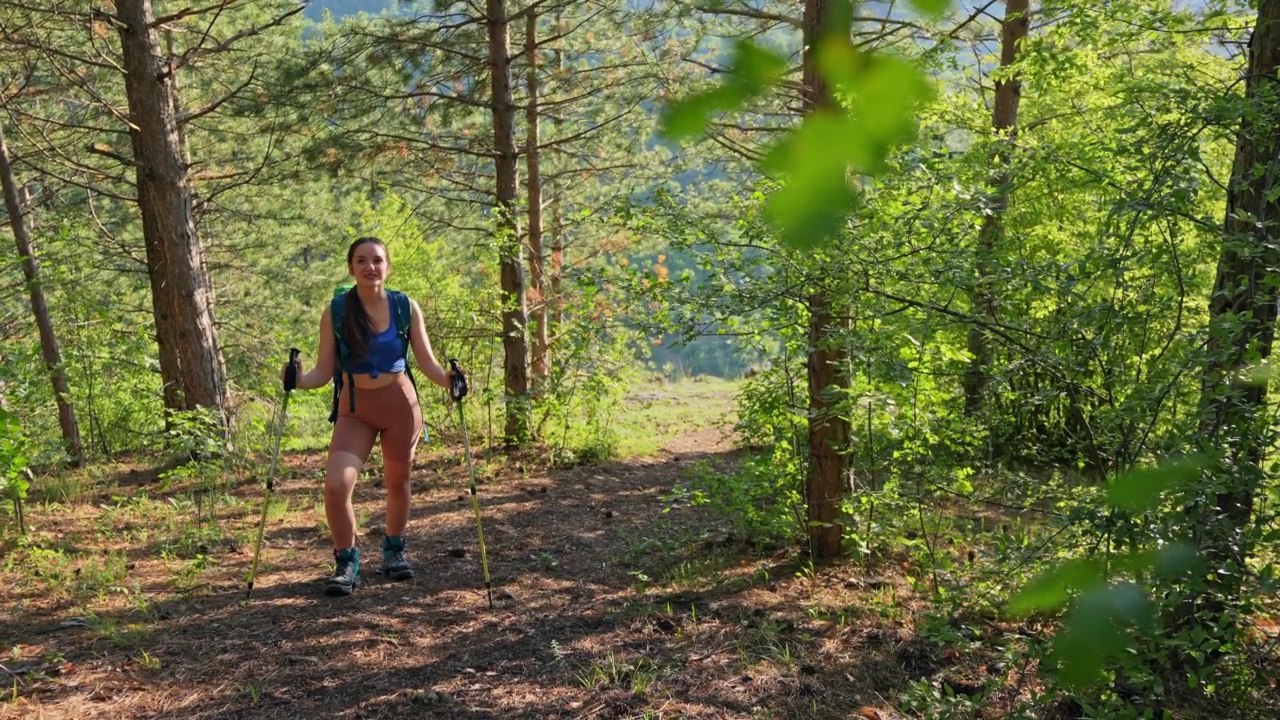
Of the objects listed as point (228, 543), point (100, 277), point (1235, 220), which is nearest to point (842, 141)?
point (1235, 220)

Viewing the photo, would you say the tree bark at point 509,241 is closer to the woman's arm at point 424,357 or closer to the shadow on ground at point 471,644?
the woman's arm at point 424,357

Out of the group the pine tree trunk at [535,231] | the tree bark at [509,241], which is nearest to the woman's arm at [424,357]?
the tree bark at [509,241]

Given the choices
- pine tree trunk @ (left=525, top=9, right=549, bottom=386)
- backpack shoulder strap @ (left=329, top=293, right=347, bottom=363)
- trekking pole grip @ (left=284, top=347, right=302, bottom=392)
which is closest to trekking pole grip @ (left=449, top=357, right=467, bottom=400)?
backpack shoulder strap @ (left=329, top=293, right=347, bottom=363)

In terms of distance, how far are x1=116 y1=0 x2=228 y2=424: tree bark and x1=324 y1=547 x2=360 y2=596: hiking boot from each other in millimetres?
3283

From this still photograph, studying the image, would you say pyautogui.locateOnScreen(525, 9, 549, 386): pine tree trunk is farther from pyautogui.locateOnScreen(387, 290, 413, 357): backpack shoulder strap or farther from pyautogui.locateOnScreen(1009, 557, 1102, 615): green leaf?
pyautogui.locateOnScreen(1009, 557, 1102, 615): green leaf

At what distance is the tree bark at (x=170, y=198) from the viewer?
699 cm

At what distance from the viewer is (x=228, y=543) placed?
528 centimetres

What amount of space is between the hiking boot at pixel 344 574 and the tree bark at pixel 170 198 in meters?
3.28

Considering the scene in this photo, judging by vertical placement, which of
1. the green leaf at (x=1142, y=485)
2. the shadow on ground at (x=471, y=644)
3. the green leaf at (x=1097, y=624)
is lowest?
the shadow on ground at (x=471, y=644)

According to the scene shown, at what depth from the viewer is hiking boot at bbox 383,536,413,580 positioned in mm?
4598

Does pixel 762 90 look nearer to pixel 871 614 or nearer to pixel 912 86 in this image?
pixel 912 86

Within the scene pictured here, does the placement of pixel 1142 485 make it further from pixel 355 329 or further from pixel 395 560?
pixel 395 560

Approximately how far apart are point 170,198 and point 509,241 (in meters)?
3.05

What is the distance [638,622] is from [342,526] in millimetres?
1678
